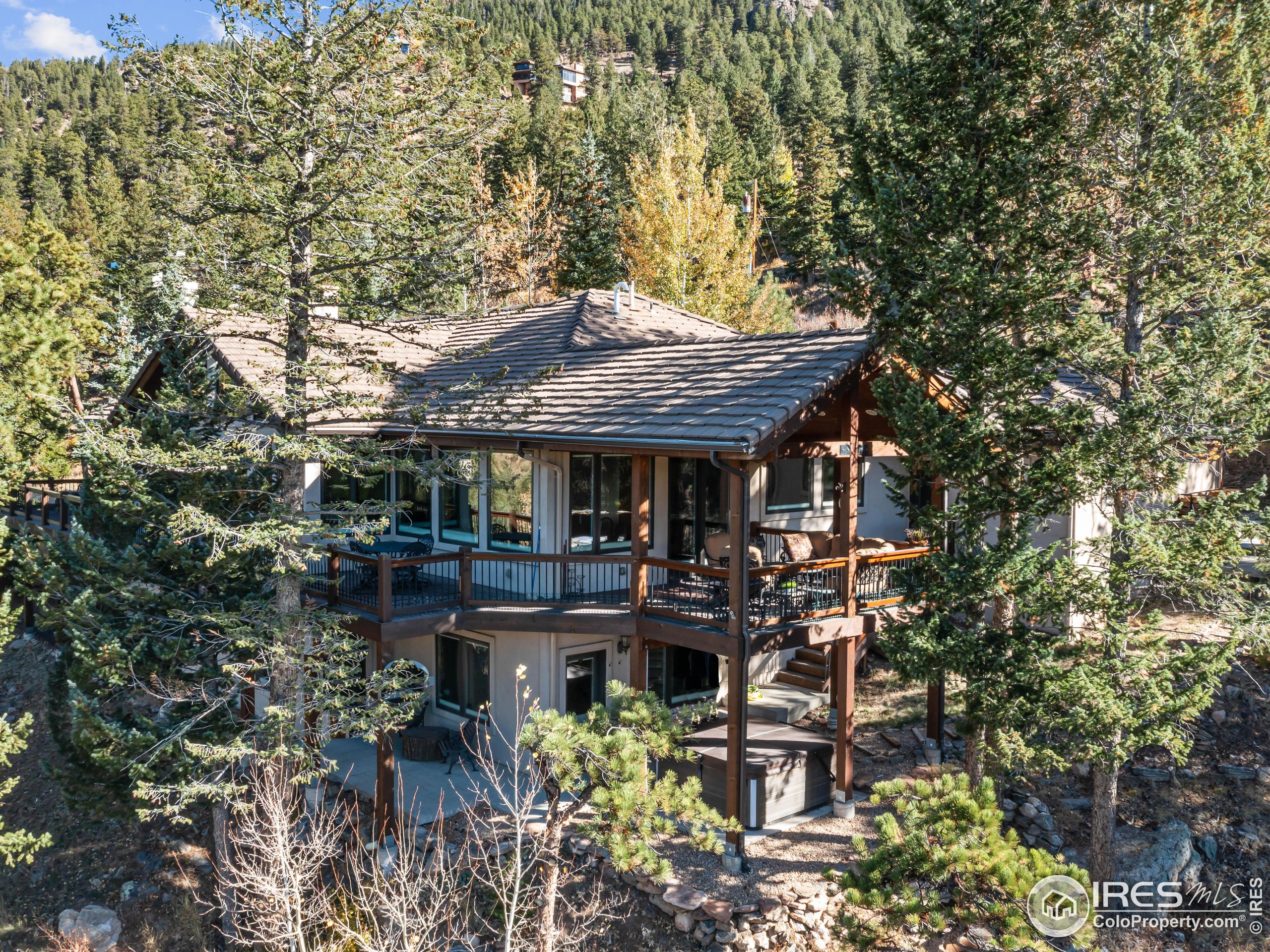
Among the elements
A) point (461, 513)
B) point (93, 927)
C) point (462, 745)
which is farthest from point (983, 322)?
point (93, 927)

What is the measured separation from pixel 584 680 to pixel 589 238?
80.2 feet

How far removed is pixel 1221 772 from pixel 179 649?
15180 mm

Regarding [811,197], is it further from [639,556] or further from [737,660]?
[737,660]

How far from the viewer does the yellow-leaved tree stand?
28297 millimetres

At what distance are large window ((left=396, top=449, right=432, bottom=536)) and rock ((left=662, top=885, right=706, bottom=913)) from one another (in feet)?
27.6

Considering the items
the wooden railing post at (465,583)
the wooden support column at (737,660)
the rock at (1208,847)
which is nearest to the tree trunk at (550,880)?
the wooden support column at (737,660)

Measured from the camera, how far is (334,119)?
1095 centimetres

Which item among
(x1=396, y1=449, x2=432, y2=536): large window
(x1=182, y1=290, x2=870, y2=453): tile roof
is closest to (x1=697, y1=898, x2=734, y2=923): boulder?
(x1=182, y1=290, x2=870, y2=453): tile roof

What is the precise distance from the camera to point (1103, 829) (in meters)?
11.1

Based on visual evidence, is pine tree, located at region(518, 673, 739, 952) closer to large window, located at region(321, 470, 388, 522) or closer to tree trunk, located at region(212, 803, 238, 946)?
tree trunk, located at region(212, 803, 238, 946)

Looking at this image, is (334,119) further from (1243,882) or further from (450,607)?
(1243,882)

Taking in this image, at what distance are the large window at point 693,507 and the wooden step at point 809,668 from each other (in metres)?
3.37

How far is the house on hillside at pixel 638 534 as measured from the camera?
12.1m

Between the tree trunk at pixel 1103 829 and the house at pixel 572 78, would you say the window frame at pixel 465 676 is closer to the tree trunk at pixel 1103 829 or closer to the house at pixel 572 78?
the tree trunk at pixel 1103 829
